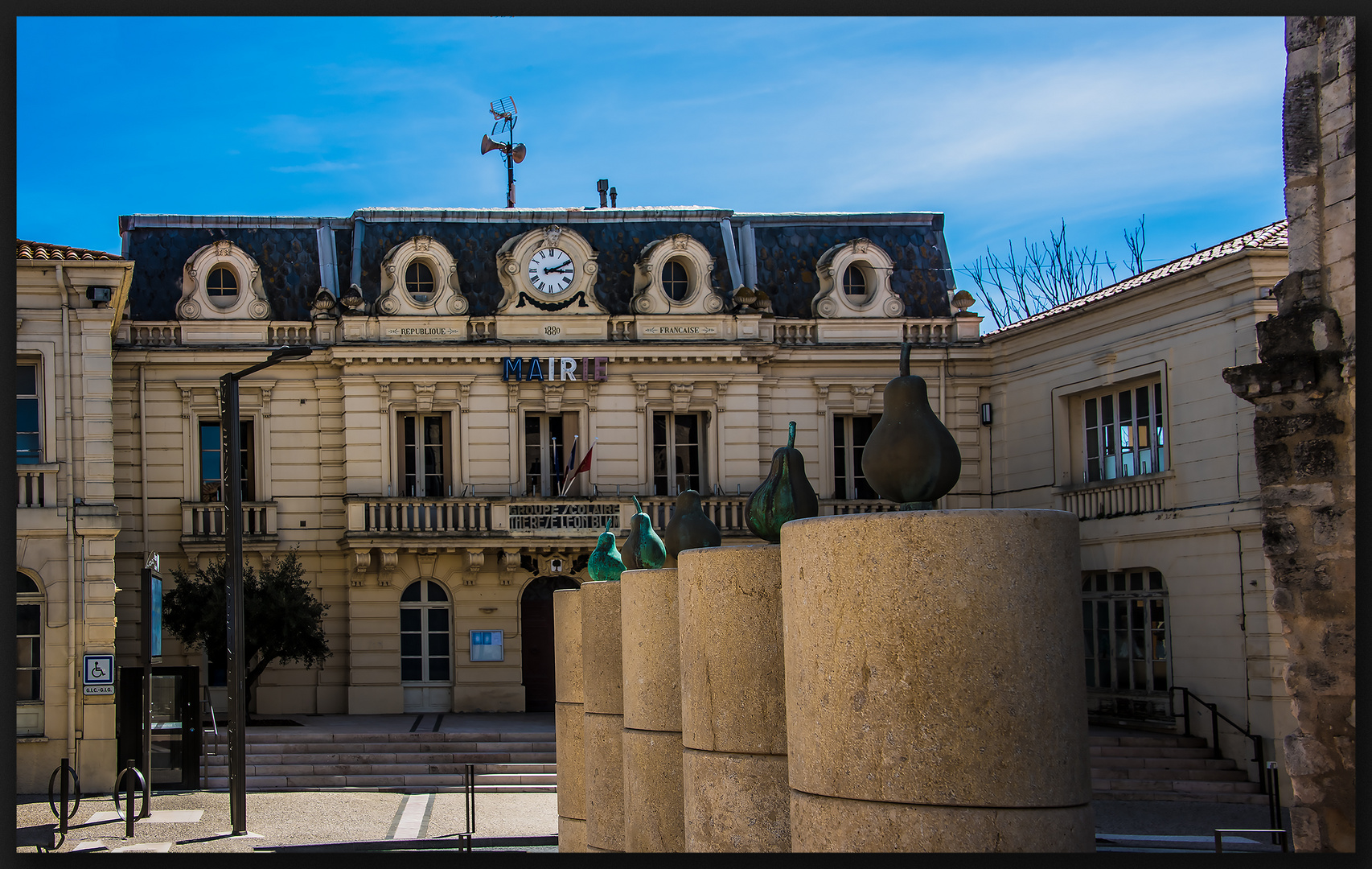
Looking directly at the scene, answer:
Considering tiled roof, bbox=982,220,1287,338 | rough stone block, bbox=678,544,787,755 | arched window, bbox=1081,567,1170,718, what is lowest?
arched window, bbox=1081,567,1170,718

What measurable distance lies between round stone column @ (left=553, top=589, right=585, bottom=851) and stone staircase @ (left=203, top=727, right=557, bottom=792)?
10.2 metres

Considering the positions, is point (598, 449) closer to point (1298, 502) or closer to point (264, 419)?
point (264, 419)

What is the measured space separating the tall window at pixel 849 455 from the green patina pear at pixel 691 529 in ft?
72.3

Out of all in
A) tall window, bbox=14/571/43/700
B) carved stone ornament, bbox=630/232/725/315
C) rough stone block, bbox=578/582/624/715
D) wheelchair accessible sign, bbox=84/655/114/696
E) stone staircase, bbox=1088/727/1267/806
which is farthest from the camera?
carved stone ornament, bbox=630/232/725/315

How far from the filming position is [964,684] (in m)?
5.38

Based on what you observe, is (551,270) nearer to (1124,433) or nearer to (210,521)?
(210,521)

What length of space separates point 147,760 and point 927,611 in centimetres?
1643

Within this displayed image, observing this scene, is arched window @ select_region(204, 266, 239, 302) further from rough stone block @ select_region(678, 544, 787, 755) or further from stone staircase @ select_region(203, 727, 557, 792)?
rough stone block @ select_region(678, 544, 787, 755)

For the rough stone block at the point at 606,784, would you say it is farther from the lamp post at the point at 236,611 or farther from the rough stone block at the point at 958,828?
the lamp post at the point at 236,611

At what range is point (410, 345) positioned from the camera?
29625mm

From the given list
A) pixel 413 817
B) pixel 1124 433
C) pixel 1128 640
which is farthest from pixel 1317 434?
pixel 1124 433

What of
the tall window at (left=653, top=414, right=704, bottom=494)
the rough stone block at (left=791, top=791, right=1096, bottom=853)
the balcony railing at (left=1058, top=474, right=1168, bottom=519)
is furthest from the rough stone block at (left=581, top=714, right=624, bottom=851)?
the tall window at (left=653, top=414, right=704, bottom=494)

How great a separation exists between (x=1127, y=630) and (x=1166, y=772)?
3551mm

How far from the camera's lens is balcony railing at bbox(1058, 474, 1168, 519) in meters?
24.6
